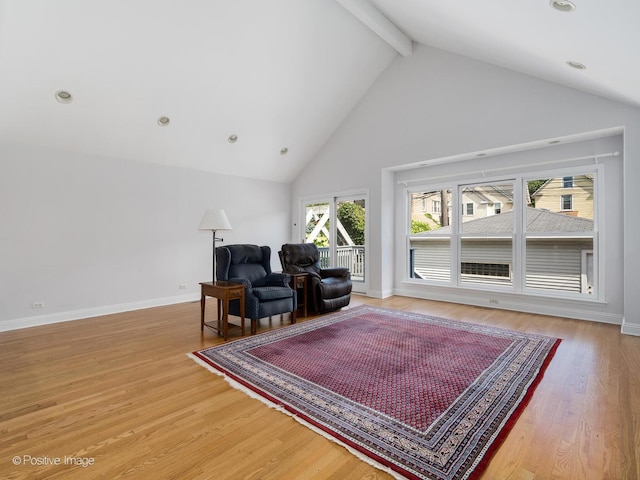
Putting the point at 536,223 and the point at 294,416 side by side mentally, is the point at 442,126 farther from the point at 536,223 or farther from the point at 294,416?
the point at 294,416

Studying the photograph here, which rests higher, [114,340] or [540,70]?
[540,70]

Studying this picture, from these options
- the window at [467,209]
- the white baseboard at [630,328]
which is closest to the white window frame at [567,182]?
the window at [467,209]

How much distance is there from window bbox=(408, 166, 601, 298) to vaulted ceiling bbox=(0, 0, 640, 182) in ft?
4.56

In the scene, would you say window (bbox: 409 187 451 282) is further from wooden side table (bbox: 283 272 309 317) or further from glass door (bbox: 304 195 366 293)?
wooden side table (bbox: 283 272 309 317)

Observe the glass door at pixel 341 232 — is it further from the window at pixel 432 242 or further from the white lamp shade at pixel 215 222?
the white lamp shade at pixel 215 222

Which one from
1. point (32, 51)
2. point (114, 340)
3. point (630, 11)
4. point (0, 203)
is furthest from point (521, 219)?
point (0, 203)

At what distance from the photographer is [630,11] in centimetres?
186

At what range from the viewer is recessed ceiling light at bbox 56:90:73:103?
3.86m

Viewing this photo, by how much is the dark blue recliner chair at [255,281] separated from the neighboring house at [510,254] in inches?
114

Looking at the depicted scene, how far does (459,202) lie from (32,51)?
589 centimetres

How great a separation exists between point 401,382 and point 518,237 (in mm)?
3568

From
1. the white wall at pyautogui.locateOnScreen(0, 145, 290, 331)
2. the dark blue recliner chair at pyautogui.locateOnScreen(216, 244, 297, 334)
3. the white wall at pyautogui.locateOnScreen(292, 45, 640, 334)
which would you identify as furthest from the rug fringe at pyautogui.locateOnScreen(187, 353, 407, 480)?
the white wall at pyautogui.locateOnScreen(292, 45, 640, 334)

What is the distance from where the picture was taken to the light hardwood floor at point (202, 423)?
5.34ft

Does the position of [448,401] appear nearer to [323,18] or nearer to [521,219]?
[521,219]
